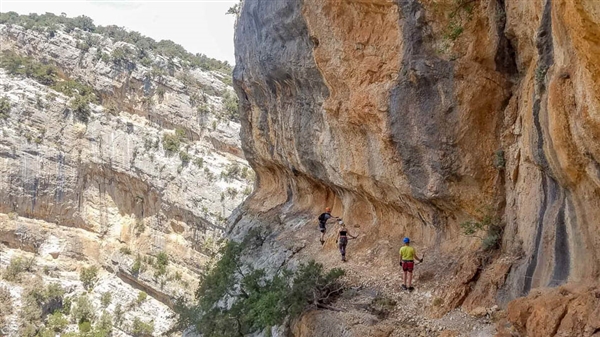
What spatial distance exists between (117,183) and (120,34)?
25633 millimetres

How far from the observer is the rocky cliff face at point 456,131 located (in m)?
5.79

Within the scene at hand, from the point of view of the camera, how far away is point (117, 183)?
153 feet

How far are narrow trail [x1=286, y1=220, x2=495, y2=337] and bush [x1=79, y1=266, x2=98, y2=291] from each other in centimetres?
3549

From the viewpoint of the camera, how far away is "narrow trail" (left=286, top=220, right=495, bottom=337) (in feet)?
24.7

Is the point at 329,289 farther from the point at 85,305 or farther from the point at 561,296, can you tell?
the point at 85,305

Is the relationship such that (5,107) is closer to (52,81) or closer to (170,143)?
(52,81)

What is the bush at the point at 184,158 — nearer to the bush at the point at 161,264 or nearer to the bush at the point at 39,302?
the bush at the point at 161,264

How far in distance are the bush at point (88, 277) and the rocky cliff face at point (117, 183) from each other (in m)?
0.43

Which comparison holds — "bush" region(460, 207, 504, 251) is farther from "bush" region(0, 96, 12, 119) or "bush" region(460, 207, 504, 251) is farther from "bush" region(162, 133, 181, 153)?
"bush" region(0, 96, 12, 119)

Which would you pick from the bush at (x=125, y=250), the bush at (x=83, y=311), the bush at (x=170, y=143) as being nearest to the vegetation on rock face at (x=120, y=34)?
the bush at (x=170, y=143)

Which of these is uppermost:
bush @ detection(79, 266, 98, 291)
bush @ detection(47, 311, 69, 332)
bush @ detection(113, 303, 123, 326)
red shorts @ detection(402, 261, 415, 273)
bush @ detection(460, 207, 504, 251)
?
bush @ detection(460, 207, 504, 251)

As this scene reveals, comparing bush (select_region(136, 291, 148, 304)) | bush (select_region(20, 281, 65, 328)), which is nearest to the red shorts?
bush (select_region(20, 281, 65, 328))

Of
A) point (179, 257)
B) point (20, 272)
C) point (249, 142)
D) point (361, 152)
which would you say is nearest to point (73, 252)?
point (20, 272)

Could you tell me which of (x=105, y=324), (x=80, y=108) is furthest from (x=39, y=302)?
(x=80, y=108)
